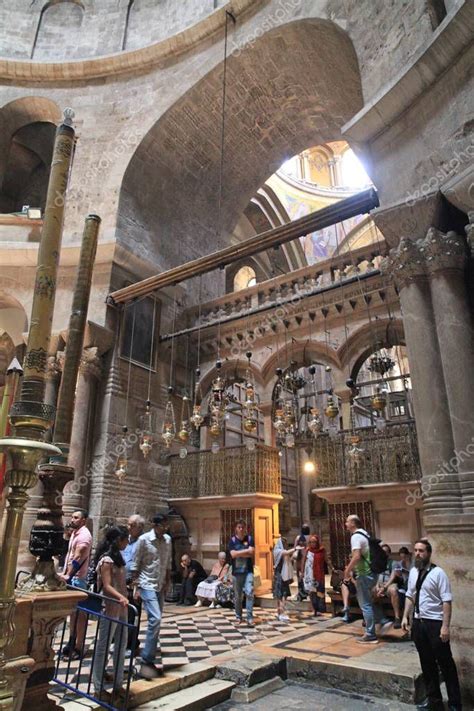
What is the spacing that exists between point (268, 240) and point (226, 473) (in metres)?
5.23

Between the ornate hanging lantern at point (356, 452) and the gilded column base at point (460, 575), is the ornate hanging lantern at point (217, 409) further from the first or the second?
the gilded column base at point (460, 575)

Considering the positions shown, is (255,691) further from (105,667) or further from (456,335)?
(456,335)

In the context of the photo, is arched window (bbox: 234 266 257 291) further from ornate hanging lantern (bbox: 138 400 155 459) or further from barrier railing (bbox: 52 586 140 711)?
barrier railing (bbox: 52 586 140 711)

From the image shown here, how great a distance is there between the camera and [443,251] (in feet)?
16.7

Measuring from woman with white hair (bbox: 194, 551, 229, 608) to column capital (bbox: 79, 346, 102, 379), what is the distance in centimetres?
446

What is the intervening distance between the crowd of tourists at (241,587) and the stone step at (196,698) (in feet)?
1.07

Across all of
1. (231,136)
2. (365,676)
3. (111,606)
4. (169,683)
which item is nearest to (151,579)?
(111,606)

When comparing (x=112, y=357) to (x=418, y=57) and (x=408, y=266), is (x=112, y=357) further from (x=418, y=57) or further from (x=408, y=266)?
(x=418, y=57)

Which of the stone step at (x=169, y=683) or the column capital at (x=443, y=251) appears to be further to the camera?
the column capital at (x=443, y=251)

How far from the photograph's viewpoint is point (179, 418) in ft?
39.7

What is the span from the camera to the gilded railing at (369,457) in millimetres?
8836

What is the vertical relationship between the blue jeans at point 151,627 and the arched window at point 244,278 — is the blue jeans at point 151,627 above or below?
below

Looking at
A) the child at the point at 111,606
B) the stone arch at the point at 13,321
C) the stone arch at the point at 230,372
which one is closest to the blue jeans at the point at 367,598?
the child at the point at 111,606

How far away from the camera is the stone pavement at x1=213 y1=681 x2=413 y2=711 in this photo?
13.9 ft
